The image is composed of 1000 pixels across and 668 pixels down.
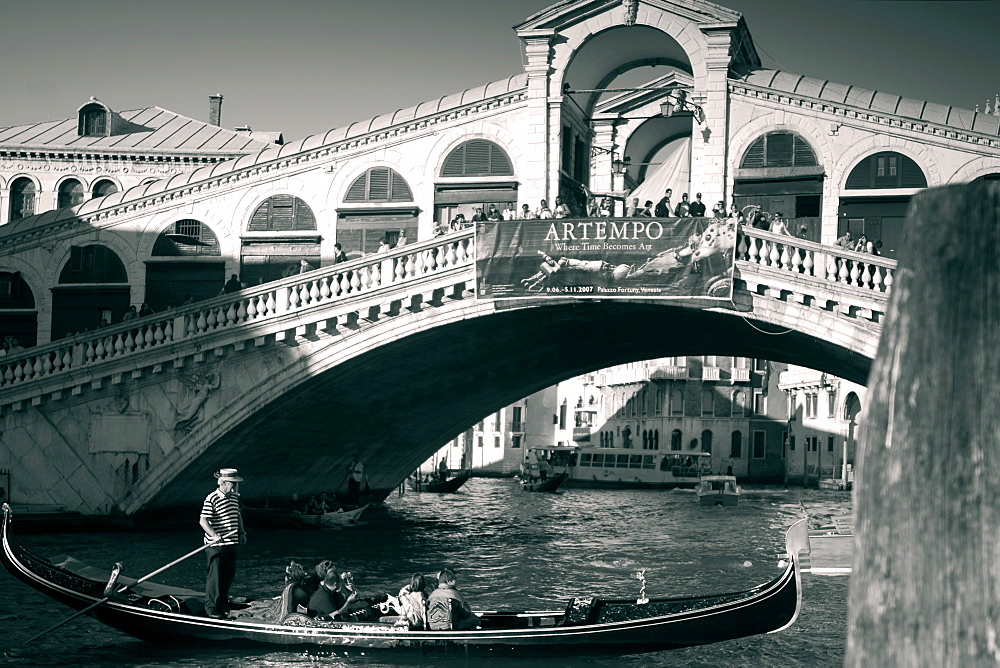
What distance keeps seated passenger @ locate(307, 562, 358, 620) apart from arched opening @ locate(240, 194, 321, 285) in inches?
538

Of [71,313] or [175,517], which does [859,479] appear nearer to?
[175,517]

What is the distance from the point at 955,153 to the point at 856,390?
33.9 m

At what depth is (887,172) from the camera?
72.6 ft

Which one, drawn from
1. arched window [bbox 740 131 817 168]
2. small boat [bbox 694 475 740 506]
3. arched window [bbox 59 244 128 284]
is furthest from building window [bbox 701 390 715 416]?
arched window [bbox 59 244 128 284]

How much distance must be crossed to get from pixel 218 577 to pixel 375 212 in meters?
13.5

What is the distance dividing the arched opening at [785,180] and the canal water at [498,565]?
6.74 meters

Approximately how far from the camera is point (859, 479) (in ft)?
11.9

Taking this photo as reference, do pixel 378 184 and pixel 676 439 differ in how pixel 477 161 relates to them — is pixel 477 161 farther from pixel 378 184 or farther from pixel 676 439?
pixel 676 439

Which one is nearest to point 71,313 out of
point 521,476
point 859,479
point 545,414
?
point 859,479

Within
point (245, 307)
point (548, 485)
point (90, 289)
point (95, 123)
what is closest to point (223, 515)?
point (245, 307)

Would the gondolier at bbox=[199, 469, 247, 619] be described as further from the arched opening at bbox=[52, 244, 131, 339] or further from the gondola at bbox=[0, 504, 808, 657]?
the arched opening at bbox=[52, 244, 131, 339]

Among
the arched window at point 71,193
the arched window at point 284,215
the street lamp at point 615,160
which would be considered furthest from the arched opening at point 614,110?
the arched window at point 71,193

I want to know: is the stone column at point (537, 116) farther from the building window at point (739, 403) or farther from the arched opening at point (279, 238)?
the building window at point (739, 403)

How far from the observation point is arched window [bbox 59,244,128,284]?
2602 centimetres
